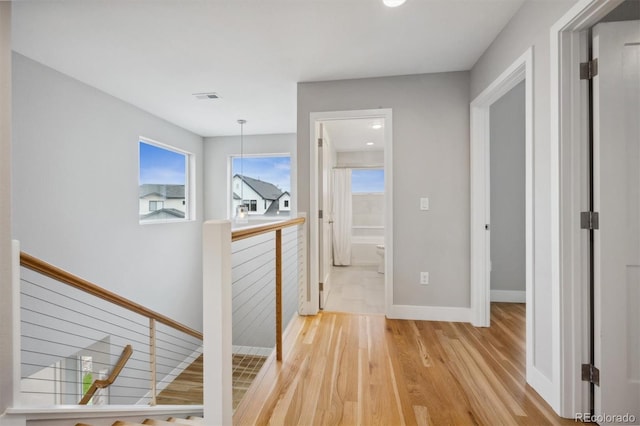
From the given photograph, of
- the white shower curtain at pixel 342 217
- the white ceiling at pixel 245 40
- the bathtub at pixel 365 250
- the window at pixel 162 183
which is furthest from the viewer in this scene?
the bathtub at pixel 365 250

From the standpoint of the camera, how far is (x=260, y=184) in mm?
5441

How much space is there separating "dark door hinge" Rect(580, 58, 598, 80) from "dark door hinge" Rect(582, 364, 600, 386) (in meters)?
1.44

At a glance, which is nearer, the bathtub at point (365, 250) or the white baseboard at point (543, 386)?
the white baseboard at point (543, 386)

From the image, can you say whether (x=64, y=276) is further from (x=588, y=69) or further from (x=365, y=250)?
(x=365, y=250)

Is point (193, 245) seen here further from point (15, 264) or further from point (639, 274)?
point (639, 274)

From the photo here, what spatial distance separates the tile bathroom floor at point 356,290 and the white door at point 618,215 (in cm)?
199

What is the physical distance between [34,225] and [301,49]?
2725mm

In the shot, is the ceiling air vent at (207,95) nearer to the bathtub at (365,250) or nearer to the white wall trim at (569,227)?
the white wall trim at (569,227)

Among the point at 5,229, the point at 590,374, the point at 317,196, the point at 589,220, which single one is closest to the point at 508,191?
the point at 589,220

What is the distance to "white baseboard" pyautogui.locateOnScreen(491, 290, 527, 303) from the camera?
3331 mm

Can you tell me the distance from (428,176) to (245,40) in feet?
6.54

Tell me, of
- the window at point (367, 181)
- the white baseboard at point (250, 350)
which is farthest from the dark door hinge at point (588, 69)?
the white baseboard at point (250, 350)

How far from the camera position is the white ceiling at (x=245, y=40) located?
6.19 ft

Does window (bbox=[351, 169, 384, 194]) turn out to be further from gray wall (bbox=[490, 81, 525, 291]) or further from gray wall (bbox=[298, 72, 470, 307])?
gray wall (bbox=[298, 72, 470, 307])
